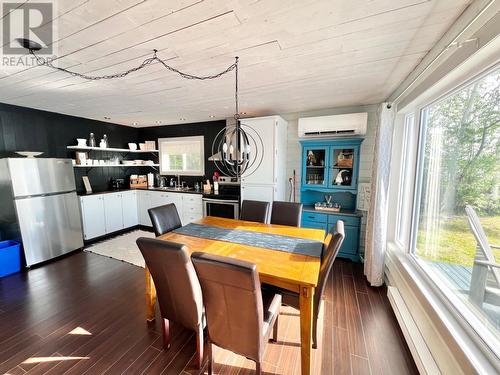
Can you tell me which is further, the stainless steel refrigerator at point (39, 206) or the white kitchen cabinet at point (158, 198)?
the white kitchen cabinet at point (158, 198)

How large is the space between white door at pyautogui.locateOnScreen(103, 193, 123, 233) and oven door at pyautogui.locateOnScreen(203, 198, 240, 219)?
6.21ft

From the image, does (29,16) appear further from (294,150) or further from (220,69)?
(294,150)

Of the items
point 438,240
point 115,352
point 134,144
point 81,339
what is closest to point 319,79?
point 438,240

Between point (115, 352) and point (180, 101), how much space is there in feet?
9.49

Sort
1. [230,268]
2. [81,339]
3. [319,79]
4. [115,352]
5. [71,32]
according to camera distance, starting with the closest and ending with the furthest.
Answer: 1. [230,268]
2. [71,32]
3. [115,352]
4. [81,339]
5. [319,79]

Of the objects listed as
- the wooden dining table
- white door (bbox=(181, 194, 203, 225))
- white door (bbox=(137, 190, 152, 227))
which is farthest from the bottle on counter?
the wooden dining table

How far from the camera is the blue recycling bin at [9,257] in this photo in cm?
279

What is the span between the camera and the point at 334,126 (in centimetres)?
320

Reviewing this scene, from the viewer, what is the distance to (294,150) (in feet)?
12.3

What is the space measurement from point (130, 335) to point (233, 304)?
1.32 metres

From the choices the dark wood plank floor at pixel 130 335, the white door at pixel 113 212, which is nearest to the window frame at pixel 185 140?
the white door at pixel 113 212

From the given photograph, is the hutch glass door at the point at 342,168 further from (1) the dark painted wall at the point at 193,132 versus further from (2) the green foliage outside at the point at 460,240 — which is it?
(1) the dark painted wall at the point at 193,132

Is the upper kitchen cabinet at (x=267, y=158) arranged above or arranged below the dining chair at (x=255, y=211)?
above

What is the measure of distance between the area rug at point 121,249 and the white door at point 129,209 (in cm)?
39
